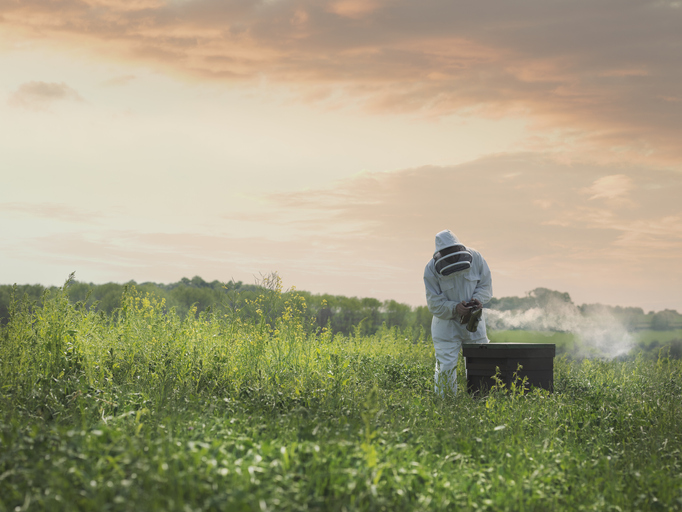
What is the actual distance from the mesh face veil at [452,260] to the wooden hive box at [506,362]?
1.03m

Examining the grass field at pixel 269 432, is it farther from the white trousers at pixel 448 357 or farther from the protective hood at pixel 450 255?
the protective hood at pixel 450 255

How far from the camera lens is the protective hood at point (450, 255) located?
286 inches

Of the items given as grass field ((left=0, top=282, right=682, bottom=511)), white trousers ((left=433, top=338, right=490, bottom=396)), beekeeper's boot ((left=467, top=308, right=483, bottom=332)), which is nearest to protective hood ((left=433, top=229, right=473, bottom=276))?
beekeeper's boot ((left=467, top=308, right=483, bottom=332))

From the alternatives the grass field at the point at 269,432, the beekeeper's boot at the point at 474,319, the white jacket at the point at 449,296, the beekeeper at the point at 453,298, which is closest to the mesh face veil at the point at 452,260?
the beekeeper at the point at 453,298

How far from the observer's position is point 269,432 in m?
4.18

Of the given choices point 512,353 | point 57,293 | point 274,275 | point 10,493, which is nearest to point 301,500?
point 10,493

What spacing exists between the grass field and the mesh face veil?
5.48 ft

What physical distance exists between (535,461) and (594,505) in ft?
1.89

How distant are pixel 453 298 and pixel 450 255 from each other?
2.25 feet

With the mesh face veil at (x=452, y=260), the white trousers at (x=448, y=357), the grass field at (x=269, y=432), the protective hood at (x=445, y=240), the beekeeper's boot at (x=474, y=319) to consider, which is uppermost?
the protective hood at (x=445, y=240)

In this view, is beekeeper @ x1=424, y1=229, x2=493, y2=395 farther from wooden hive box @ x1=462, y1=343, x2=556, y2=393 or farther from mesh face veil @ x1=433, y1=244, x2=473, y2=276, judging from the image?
wooden hive box @ x1=462, y1=343, x2=556, y2=393

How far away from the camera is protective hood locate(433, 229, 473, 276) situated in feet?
23.8

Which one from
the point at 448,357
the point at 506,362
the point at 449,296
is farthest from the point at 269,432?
the point at 449,296

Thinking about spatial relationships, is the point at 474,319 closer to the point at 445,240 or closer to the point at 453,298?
the point at 453,298
